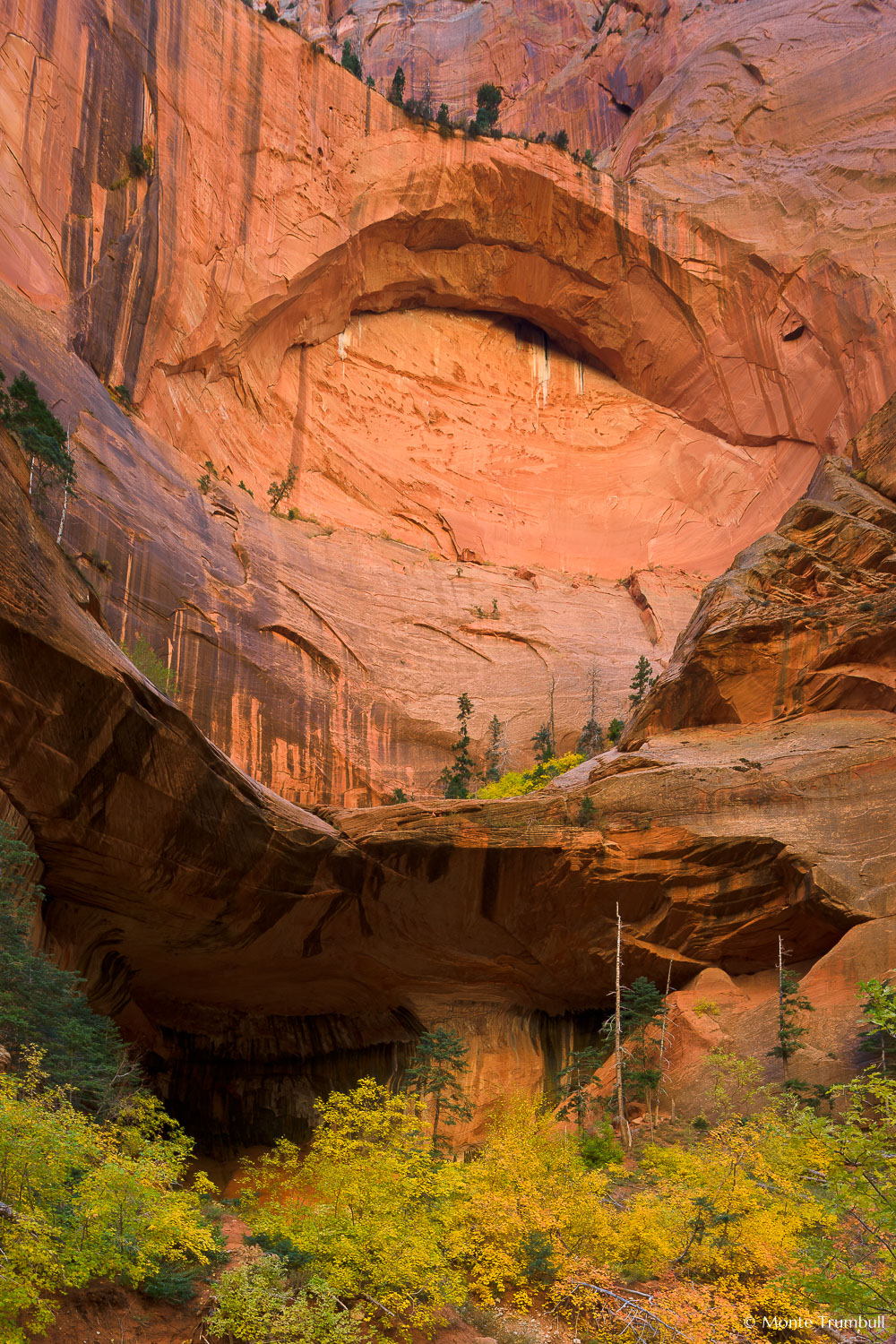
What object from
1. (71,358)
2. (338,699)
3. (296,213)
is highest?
(296,213)

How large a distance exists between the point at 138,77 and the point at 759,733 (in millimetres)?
34806

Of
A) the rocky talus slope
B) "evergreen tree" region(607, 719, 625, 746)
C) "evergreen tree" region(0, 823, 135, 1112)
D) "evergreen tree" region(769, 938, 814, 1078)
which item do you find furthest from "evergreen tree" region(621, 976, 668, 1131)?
"evergreen tree" region(607, 719, 625, 746)

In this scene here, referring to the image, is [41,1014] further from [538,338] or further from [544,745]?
[538,338]

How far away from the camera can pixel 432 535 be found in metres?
49.9

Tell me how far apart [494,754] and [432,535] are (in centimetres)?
1414

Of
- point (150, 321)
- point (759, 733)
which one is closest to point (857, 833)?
point (759, 733)

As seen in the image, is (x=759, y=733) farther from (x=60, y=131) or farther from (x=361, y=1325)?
(x=60, y=131)

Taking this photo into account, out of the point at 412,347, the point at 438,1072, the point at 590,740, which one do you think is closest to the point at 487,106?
the point at 412,347

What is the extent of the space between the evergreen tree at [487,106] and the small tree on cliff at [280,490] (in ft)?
75.1

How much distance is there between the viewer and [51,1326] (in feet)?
33.1

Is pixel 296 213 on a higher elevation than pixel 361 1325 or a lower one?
higher

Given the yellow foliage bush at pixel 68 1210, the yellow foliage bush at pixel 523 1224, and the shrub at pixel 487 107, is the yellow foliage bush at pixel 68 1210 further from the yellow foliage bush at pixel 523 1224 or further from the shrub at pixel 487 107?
the shrub at pixel 487 107

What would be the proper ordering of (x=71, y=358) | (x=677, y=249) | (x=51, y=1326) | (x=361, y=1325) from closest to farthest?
(x=51, y=1326) < (x=361, y=1325) < (x=71, y=358) < (x=677, y=249)

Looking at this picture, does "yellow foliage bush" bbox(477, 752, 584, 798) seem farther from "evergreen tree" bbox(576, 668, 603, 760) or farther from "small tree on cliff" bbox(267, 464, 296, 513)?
"small tree on cliff" bbox(267, 464, 296, 513)
